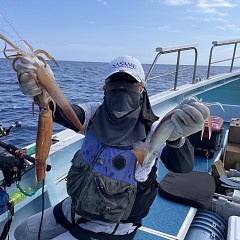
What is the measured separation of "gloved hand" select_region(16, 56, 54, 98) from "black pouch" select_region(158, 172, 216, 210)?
222 cm

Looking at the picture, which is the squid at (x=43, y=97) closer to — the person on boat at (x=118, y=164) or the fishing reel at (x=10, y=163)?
the person on boat at (x=118, y=164)

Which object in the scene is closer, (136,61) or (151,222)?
(136,61)

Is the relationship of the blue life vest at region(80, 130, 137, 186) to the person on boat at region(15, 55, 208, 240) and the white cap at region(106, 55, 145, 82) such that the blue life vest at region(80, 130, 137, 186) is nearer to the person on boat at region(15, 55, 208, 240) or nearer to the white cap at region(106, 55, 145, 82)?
the person on boat at region(15, 55, 208, 240)

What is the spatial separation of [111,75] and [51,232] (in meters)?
1.28

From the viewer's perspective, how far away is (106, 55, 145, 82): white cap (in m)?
2.15

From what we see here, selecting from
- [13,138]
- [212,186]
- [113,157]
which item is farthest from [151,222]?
[13,138]

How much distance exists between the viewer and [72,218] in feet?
7.28

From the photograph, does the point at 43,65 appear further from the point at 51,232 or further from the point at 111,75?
the point at 51,232

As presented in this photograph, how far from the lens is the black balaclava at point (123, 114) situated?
6.67 ft

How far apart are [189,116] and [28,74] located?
0.86 meters

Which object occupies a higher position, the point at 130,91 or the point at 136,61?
the point at 136,61

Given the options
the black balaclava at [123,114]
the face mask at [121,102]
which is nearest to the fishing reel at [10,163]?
the black balaclava at [123,114]

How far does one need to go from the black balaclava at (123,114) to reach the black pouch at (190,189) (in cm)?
141

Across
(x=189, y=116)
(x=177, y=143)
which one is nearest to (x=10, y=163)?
(x=177, y=143)
